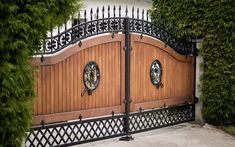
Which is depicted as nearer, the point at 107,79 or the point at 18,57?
the point at 18,57

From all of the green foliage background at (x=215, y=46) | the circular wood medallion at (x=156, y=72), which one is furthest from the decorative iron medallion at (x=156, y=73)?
the green foliage background at (x=215, y=46)

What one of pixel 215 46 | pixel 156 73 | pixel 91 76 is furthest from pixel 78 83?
pixel 215 46

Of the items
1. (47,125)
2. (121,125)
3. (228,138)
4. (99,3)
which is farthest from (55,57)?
(99,3)

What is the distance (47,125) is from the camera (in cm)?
529

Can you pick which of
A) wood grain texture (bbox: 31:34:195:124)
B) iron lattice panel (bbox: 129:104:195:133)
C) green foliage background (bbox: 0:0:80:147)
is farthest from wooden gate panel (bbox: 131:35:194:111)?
green foliage background (bbox: 0:0:80:147)

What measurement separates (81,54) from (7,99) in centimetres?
206

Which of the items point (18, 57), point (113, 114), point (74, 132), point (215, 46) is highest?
point (215, 46)

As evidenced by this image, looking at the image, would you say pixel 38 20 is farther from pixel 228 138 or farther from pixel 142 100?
pixel 228 138

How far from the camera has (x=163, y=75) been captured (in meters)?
7.14

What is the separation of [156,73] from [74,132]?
214 centimetres

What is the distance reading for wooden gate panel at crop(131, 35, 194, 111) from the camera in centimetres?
659

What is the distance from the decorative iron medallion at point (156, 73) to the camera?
6.91 m

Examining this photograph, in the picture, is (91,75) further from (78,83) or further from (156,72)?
(156,72)

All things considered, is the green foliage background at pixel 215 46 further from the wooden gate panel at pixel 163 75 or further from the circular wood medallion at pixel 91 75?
the circular wood medallion at pixel 91 75
